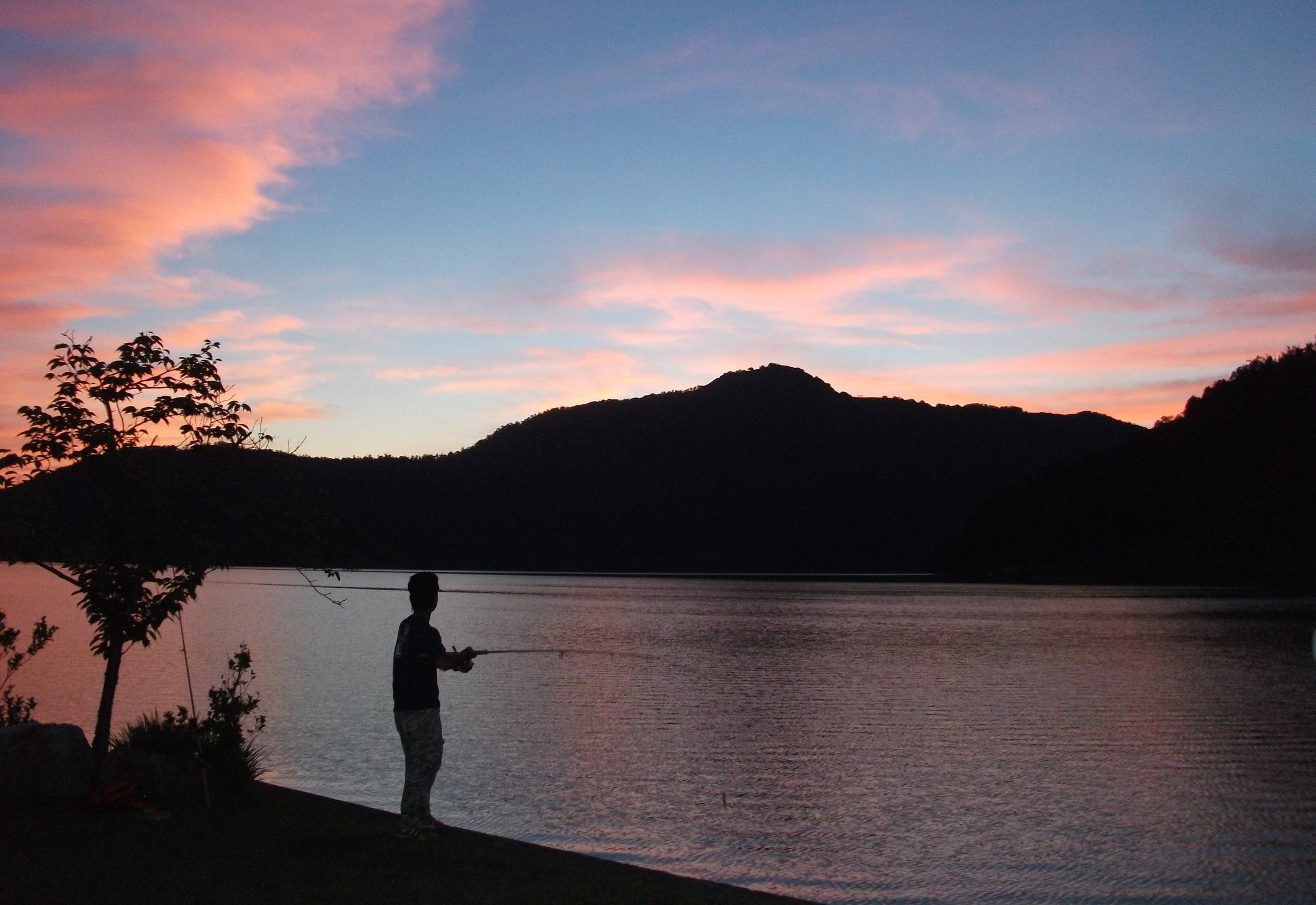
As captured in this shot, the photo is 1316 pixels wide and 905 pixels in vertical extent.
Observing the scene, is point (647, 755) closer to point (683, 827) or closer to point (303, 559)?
point (683, 827)

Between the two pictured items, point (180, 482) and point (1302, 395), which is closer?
point (180, 482)

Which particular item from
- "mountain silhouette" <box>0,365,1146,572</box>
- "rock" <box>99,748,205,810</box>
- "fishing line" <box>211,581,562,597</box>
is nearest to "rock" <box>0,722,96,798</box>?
"rock" <box>99,748,205,810</box>

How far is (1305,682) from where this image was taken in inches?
1065

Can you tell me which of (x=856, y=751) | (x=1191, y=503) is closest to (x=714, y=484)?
(x=1191, y=503)

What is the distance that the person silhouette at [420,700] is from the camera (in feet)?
28.5

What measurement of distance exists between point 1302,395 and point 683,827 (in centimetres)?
13248

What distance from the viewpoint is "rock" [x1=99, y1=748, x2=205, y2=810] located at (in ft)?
31.8

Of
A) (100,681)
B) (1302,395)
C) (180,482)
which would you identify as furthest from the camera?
(1302,395)

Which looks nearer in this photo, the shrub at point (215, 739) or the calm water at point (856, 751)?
the shrub at point (215, 739)

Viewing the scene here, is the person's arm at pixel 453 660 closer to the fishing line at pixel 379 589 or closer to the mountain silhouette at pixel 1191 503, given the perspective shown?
the fishing line at pixel 379 589

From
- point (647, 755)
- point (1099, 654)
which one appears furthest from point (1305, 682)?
point (647, 755)

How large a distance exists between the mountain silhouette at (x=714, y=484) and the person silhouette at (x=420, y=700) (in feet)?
513

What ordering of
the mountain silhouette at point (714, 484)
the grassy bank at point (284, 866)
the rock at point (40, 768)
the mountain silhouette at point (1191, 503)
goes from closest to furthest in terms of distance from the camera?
the grassy bank at point (284, 866) < the rock at point (40, 768) < the mountain silhouette at point (1191, 503) < the mountain silhouette at point (714, 484)

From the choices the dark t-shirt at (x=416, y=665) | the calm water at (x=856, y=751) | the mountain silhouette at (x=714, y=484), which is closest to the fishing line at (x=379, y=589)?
the mountain silhouette at (x=714, y=484)
